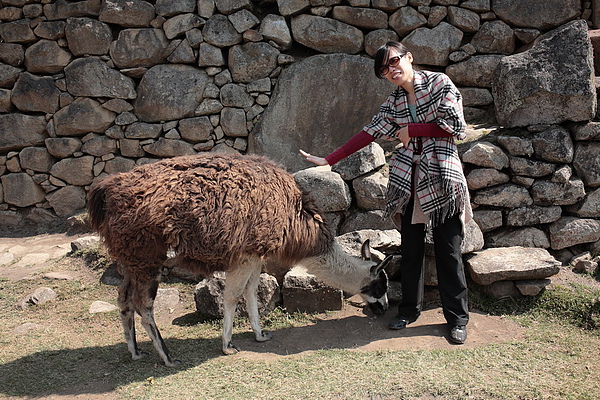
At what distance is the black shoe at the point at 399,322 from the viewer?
435cm

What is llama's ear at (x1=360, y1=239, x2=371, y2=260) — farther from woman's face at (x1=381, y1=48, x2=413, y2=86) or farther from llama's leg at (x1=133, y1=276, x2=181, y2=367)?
llama's leg at (x1=133, y1=276, x2=181, y2=367)

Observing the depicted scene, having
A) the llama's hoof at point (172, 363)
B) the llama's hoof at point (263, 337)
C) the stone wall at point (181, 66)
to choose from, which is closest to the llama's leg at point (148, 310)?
the llama's hoof at point (172, 363)

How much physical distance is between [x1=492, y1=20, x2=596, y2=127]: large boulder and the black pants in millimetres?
2058

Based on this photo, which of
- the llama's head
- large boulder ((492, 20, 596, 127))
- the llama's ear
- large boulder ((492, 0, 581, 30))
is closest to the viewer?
the llama's head

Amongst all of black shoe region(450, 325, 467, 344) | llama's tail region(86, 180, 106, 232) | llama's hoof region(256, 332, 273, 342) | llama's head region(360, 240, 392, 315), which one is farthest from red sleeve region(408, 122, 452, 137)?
llama's tail region(86, 180, 106, 232)

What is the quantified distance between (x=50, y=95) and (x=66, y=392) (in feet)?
16.7

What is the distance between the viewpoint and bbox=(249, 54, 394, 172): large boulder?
6684 mm

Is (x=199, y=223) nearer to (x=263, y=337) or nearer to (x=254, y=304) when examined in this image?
(x=254, y=304)

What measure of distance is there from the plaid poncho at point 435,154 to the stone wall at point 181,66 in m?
2.67

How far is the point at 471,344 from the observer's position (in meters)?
3.98

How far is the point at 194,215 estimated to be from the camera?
12.5ft

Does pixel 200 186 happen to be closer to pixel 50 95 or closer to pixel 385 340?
pixel 385 340

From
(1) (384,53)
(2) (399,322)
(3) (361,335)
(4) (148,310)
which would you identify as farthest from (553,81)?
(4) (148,310)

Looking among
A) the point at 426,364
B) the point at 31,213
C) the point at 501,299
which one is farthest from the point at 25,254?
the point at 501,299
